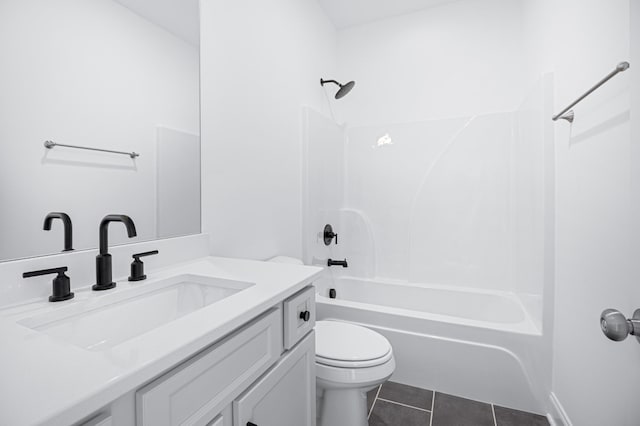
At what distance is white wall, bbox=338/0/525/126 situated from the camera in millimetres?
2301

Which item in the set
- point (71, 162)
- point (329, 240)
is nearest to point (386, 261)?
point (329, 240)

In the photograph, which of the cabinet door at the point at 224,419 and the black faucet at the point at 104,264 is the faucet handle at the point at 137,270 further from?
the cabinet door at the point at 224,419

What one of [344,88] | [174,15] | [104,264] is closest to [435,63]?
[344,88]

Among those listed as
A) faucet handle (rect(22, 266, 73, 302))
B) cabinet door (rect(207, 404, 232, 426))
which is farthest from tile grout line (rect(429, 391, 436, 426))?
faucet handle (rect(22, 266, 73, 302))

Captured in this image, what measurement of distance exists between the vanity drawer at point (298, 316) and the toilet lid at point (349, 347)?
0.35 meters

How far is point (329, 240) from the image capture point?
250cm

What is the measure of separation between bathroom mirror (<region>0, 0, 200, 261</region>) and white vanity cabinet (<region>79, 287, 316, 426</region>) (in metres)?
0.59

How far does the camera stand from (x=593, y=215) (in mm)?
1210

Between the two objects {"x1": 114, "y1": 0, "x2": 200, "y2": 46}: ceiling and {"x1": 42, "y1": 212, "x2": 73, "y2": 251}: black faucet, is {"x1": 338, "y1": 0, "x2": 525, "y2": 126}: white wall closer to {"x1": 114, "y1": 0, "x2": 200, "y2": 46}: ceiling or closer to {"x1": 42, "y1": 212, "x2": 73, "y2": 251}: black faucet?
{"x1": 114, "y1": 0, "x2": 200, "y2": 46}: ceiling

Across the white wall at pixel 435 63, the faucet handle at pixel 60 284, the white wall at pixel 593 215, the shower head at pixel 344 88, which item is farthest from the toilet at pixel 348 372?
the white wall at pixel 435 63

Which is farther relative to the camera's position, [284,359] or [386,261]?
[386,261]

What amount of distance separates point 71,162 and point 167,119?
0.40 metres

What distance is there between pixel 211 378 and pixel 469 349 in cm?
158

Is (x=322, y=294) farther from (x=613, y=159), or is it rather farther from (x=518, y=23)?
(x=518, y=23)
